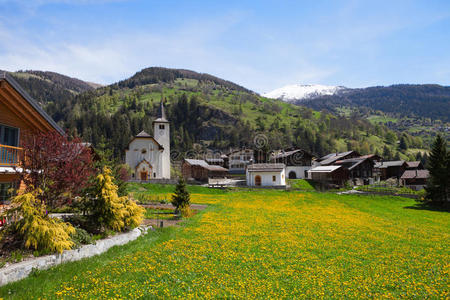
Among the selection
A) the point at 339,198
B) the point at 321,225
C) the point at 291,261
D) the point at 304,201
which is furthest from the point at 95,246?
the point at 339,198

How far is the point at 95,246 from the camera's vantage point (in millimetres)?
11820

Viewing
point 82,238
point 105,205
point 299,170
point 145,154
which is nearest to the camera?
point 82,238

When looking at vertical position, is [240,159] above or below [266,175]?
above

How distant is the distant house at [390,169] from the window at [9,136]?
8681 cm

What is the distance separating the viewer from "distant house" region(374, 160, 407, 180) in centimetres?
7919

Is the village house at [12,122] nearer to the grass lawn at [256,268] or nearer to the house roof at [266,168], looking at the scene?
the grass lawn at [256,268]

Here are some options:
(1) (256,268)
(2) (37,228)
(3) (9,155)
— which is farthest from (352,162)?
(2) (37,228)

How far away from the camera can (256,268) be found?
1038 centimetres

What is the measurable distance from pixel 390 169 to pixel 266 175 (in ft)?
167

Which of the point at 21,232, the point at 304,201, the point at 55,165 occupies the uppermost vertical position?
the point at 55,165

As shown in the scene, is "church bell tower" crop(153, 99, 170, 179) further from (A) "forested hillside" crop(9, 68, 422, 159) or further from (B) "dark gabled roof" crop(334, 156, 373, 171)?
(B) "dark gabled roof" crop(334, 156, 373, 171)

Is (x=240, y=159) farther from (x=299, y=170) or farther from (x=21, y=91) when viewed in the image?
(x=21, y=91)

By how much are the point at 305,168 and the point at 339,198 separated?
35.5 m

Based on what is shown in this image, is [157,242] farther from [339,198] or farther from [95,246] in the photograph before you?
[339,198]
